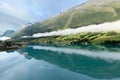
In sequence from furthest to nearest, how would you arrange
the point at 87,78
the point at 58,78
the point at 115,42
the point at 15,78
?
the point at 115,42
the point at 15,78
the point at 58,78
the point at 87,78

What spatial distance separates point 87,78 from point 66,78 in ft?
16.6

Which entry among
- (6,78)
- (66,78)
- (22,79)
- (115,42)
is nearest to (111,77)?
(66,78)

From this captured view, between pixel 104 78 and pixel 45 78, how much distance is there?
1564cm

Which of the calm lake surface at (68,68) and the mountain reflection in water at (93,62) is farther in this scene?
the mountain reflection in water at (93,62)

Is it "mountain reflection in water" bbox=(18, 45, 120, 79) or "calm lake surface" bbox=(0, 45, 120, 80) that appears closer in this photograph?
"calm lake surface" bbox=(0, 45, 120, 80)

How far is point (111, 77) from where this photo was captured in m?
54.6

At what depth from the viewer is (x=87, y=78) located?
185 feet

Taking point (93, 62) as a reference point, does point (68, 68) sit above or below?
below

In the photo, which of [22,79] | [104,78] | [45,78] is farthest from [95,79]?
[22,79]

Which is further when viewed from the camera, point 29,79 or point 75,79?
point 29,79

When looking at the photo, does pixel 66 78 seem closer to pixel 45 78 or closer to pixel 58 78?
pixel 58 78

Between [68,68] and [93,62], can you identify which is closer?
[68,68]

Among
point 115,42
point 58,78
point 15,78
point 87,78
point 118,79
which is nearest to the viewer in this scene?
point 118,79

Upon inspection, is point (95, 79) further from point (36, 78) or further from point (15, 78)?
point (15, 78)
